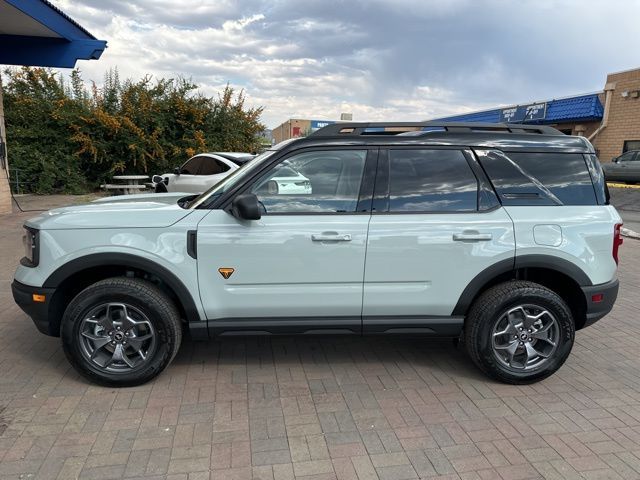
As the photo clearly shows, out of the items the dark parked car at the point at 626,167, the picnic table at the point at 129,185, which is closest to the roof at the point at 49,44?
the picnic table at the point at 129,185

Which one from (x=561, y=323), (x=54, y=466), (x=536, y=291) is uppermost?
(x=536, y=291)

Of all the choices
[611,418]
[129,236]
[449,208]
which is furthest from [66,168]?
[611,418]

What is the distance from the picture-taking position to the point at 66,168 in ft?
53.1

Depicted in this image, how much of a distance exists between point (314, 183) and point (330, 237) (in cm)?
44

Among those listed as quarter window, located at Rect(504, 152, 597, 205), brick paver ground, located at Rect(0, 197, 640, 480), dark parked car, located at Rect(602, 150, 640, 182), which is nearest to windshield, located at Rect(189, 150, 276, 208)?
brick paver ground, located at Rect(0, 197, 640, 480)

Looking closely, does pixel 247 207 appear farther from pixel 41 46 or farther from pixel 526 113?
pixel 526 113

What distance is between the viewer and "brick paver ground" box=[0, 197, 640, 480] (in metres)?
2.67

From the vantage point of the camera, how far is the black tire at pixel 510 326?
3.49 metres

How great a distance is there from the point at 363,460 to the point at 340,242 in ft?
4.55

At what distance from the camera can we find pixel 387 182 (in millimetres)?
3529

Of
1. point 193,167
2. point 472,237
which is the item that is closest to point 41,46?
point 193,167

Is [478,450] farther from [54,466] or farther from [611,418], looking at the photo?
[54,466]

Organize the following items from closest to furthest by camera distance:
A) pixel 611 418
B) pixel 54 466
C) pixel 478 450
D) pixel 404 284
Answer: pixel 54 466, pixel 478 450, pixel 611 418, pixel 404 284

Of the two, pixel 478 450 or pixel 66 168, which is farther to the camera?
pixel 66 168
